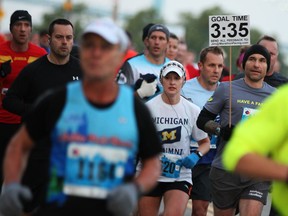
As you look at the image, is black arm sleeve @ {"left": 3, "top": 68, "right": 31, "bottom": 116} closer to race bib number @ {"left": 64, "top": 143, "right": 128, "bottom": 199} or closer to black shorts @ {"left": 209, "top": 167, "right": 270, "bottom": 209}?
black shorts @ {"left": 209, "top": 167, "right": 270, "bottom": 209}

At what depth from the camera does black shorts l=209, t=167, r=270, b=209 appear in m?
9.34

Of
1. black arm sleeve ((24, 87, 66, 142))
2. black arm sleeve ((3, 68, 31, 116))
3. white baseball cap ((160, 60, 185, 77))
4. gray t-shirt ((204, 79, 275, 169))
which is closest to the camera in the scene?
black arm sleeve ((24, 87, 66, 142))

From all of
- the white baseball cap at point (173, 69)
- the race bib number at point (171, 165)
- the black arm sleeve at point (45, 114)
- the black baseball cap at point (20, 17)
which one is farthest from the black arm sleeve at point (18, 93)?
the black arm sleeve at point (45, 114)

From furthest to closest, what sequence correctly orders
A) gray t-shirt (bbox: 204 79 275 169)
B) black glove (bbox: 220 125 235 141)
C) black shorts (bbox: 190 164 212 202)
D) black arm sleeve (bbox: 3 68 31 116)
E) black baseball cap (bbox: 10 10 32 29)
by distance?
black baseball cap (bbox: 10 10 32 29) < black shorts (bbox: 190 164 212 202) < gray t-shirt (bbox: 204 79 275 169) < black glove (bbox: 220 125 235 141) < black arm sleeve (bbox: 3 68 31 116)

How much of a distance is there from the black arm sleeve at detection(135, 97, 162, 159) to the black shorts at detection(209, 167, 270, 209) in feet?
13.1

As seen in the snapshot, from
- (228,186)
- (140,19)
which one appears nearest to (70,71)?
(228,186)

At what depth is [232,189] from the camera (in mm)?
9508

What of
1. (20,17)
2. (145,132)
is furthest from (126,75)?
(145,132)

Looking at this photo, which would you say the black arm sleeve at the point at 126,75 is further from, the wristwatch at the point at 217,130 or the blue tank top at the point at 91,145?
the blue tank top at the point at 91,145

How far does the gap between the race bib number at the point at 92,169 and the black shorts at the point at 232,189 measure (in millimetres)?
4182

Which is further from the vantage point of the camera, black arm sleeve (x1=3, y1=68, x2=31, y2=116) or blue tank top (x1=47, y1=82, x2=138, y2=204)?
black arm sleeve (x1=3, y1=68, x2=31, y2=116)

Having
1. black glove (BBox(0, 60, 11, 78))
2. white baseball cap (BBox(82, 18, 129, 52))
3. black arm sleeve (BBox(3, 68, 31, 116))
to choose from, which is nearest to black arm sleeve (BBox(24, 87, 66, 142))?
white baseball cap (BBox(82, 18, 129, 52))

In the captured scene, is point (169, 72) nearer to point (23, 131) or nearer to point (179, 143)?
point (179, 143)

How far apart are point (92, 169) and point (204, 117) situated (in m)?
4.30
